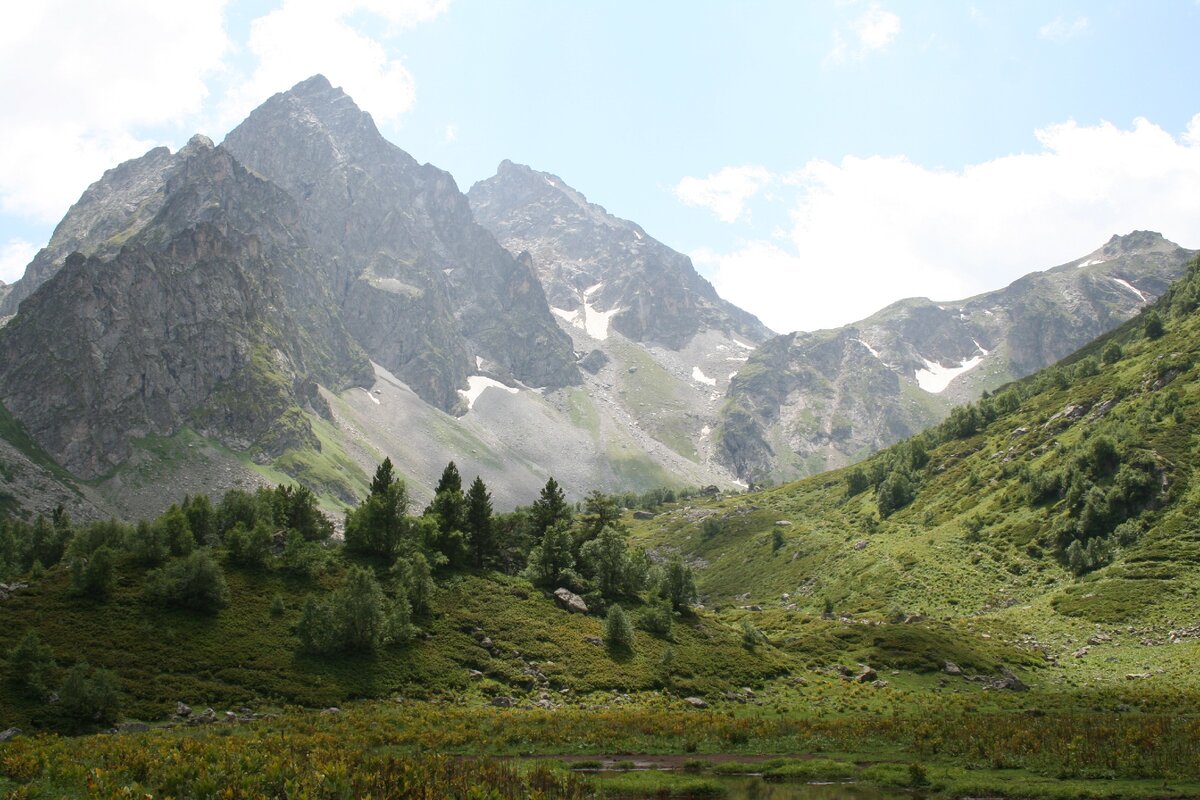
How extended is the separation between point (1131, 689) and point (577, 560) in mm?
54537

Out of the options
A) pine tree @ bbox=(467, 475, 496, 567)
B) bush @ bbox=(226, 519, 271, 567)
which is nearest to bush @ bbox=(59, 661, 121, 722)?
bush @ bbox=(226, 519, 271, 567)

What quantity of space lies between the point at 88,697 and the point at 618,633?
41.3 meters

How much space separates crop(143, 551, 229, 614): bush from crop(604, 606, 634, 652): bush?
33934 mm

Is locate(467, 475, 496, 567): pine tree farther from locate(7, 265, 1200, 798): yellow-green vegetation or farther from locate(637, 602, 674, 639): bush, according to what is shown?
locate(637, 602, 674, 639): bush

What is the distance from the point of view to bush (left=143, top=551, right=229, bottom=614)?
186ft

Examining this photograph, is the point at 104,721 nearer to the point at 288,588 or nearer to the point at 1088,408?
the point at 288,588

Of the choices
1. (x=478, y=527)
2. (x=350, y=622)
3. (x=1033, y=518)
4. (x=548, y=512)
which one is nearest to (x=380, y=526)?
(x=478, y=527)

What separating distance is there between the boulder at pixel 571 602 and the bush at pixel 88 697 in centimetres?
4148

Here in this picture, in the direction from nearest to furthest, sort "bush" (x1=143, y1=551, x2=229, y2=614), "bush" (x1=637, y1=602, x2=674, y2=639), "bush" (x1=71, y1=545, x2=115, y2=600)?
"bush" (x1=71, y1=545, x2=115, y2=600) → "bush" (x1=143, y1=551, x2=229, y2=614) → "bush" (x1=637, y1=602, x2=674, y2=639)

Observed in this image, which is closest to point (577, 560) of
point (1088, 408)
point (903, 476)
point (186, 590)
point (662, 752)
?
point (186, 590)

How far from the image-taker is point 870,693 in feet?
189

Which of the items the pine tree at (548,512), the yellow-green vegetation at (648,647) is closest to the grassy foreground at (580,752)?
the yellow-green vegetation at (648,647)

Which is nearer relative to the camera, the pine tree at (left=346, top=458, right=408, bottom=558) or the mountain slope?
the pine tree at (left=346, top=458, right=408, bottom=558)

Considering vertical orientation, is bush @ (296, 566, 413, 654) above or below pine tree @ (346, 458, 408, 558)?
below
